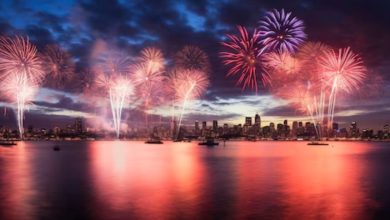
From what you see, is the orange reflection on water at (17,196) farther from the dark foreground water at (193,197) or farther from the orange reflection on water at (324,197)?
→ the orange reflection on water at (324,197)

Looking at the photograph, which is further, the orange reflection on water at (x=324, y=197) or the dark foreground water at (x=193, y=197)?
the orange reflection on water at (x=324, y=197)

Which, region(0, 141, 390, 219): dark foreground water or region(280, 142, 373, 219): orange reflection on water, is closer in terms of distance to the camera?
region(0, 141, 390, 219): dark foreground water

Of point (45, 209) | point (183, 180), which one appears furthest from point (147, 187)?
point (45, 209)

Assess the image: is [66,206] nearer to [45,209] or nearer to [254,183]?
[45,209]

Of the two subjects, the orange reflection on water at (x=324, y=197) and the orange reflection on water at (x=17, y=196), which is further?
the orange reflection on water at (x=324, y=197)

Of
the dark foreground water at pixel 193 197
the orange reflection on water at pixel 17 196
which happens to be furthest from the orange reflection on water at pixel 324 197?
the orange reflection on water at pixel 17 196

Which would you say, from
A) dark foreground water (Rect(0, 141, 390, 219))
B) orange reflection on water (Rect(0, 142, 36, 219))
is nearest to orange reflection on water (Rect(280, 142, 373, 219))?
dark foreground water (Rect(0, 141, 390, 219))

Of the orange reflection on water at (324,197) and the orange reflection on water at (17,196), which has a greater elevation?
the orange reflection on water at (17,196)

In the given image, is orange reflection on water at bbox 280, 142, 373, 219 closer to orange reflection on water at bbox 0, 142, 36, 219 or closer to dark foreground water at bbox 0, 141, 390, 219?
dark foreground water at bbox 0, 141, 390, 219

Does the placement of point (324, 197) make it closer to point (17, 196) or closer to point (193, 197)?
point (193, 197)

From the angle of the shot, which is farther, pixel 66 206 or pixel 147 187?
pixel 147 187

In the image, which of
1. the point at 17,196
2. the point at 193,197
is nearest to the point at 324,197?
the point at 193,197
